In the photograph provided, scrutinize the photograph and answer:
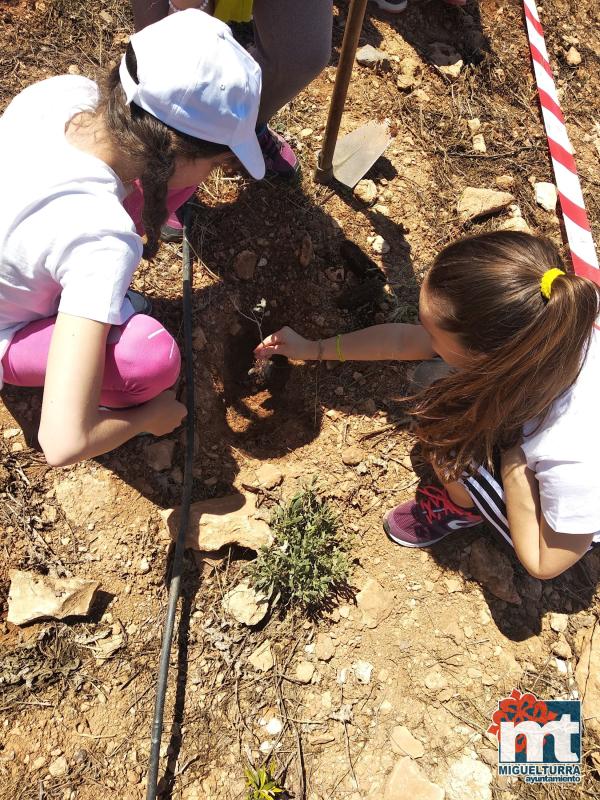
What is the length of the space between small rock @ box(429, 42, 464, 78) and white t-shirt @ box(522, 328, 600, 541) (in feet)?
7.24

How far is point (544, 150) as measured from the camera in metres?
3.07

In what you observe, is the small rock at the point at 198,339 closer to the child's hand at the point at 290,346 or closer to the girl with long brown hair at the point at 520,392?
the child's hand at the point at 290,346

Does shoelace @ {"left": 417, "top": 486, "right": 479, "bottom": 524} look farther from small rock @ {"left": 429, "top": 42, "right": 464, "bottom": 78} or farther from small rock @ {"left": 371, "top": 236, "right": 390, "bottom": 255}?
small rock @ {"left": 429, "top": 42, "right": 464, "bottom": 78}

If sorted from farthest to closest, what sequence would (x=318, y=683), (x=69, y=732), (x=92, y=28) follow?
(x=92, y=28) < (x=318, y=683) < (x=69, y=732)

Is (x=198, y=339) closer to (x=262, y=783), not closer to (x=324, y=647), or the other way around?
(x=324, y=647)

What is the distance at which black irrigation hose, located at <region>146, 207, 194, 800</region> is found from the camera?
1.72 metres

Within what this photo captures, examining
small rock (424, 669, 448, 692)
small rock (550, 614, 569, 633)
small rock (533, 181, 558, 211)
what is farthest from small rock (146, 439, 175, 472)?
small rock (533, 181, 558, 211)

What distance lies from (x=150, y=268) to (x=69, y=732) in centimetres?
Answer: 170

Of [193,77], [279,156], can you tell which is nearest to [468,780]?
[193,77]

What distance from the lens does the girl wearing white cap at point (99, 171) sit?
1374 millimetres

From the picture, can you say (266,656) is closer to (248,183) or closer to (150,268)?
(150,268)

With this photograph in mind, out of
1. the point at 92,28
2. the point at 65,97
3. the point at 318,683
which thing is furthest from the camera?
the point at 92,28

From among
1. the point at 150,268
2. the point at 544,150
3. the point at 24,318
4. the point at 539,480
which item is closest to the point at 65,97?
the point at 24,318

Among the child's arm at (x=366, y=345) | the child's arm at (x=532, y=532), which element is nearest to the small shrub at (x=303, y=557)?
the child's arm at (x=366, y=345)
